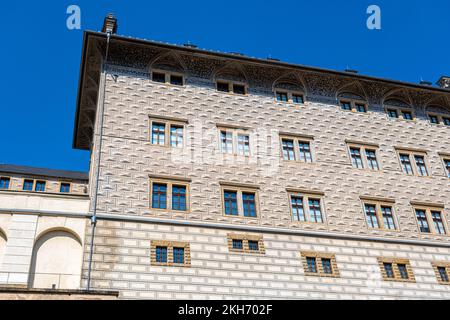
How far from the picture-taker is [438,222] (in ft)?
64.1

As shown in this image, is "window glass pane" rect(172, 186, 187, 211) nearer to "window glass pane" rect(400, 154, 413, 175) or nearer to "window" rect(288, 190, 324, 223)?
"window" rect(288, 190, 324, 223)

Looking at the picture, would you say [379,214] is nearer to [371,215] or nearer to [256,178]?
[371,215]

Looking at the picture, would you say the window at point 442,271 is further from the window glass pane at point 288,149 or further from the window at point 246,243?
the window at point 246,243

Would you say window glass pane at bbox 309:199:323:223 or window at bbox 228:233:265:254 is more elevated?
window glass pane at bbox 309:199:323:223

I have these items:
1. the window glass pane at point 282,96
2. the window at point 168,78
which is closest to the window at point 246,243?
the window glass pane at point 282,96

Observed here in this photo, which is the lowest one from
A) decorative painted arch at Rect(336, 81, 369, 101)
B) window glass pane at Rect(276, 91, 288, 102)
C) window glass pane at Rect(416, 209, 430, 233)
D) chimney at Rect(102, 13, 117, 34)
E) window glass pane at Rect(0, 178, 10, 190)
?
window glass pane at Rect(416, 209, 430, 233)

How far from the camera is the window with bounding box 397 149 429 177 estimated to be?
20.5m

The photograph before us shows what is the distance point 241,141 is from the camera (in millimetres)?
19125

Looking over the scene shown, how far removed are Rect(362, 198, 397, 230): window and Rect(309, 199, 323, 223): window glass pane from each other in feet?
5.48

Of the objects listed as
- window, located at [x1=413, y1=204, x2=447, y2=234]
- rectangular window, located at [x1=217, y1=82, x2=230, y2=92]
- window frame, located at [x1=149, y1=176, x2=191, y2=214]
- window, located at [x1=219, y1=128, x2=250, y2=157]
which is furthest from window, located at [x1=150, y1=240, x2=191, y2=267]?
window, located at [x1=413, y1=204, x2=447, y2=234]

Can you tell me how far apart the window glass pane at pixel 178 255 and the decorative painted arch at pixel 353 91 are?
30.9ft

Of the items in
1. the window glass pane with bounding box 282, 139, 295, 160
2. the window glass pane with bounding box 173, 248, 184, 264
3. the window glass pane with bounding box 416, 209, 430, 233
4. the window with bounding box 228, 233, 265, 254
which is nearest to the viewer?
the window glass pane with bounding box 173, 248, 184, 264

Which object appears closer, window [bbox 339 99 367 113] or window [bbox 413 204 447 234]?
window [bbox 413 204 447 234]

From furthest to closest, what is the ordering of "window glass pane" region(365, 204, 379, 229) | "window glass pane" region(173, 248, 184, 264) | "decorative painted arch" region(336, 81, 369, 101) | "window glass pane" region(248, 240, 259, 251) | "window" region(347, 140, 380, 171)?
1. "decorative painted arch" region(336, 81, 369, 101)
2. "window" region(347, 140, 380, 171)
3. "window glass pane" region(365, 204, 379, 229)
4. "window glass pane" region(248, 240, 259, 251)
5. "window glass pane" region(173, 248, 184, 264)
